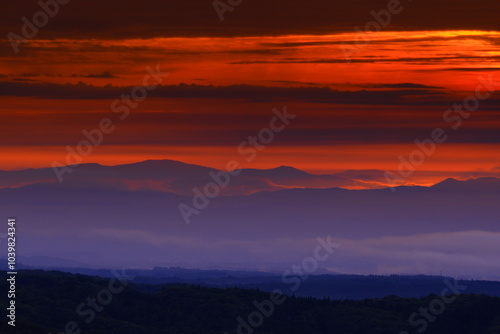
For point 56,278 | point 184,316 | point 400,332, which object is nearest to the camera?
point 400,332

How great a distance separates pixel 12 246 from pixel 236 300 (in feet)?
289

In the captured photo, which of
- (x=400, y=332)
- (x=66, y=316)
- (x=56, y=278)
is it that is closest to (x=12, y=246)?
(x=66, y=316)

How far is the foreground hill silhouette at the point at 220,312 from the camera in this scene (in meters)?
159

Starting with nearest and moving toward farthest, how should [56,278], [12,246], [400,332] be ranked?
[12,246]
[400,332]
[56,278]

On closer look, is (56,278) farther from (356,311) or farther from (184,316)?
(356,311)

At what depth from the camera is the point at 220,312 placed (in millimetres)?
170125

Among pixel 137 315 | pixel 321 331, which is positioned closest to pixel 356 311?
pixel 321 331

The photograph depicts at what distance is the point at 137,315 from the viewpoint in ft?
556

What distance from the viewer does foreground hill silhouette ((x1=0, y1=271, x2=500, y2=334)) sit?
522 feet

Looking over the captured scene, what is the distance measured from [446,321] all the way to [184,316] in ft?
139

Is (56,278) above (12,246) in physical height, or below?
above

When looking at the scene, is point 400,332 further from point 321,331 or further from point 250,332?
point 250,332

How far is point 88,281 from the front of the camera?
187125mm

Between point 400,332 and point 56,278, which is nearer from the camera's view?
point 400,332
